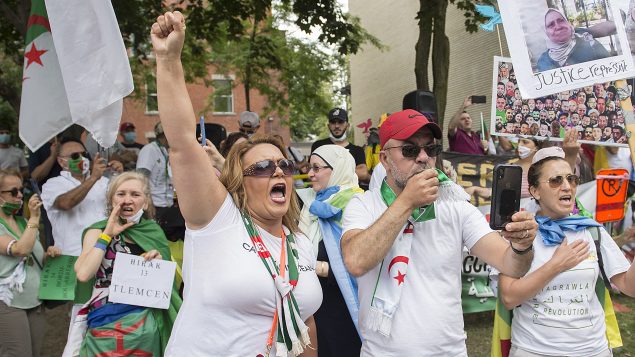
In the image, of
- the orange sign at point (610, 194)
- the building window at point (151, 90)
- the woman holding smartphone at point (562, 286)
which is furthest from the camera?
the building window at point (151, 90)

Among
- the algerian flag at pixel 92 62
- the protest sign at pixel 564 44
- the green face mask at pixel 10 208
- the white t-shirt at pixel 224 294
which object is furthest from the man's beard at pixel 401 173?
the green face mask at pixel 10 208

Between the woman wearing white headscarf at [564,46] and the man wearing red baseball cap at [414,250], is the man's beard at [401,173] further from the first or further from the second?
the woman wearing white headscarf at [564,46]

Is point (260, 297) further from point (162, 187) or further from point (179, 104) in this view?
point (162, 187)

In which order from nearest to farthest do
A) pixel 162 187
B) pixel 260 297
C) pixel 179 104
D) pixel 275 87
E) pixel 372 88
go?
1. pixel 179 104
2. pixel 260 297
3. pixel 162 187
4. pixel 275 87
5. pixel 372 88

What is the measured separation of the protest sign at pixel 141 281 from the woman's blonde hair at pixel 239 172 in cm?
134

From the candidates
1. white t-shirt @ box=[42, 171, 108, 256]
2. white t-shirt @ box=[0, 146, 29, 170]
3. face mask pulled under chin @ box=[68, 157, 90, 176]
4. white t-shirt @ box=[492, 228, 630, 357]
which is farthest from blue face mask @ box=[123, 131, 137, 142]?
white t-shirt @ box=[492, 228, 630, 357]

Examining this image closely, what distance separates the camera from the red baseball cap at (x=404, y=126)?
2.40 meters

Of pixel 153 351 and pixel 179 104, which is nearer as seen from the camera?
pixel 179 104

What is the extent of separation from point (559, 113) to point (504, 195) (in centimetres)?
209

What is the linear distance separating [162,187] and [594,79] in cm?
495

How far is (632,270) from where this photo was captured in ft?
9.23

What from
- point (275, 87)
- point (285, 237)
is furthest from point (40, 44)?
point (275, 87)

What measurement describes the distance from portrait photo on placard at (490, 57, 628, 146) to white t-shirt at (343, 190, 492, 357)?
1.58 metres

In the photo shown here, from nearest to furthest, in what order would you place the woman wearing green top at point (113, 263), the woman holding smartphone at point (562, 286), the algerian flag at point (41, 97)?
the woman holding smartphone at point (562, 286) < the woman wearing green top at point (113, 263) < the algerian flag at point (41, 97)
